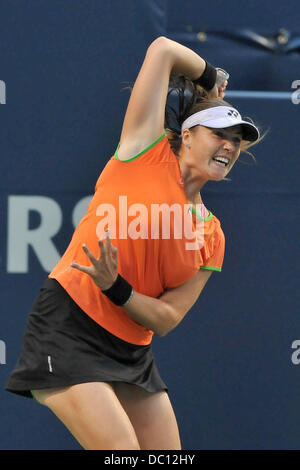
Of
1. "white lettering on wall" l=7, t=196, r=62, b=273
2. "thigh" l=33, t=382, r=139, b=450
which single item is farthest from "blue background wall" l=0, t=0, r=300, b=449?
"thigh" l=33, t=382, r=139, b=450

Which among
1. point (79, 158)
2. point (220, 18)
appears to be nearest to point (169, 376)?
point (79, 158)

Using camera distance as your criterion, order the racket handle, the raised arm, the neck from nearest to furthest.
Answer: the raised arm < the neck < the racket handle

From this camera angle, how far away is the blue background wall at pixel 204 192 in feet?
10.6

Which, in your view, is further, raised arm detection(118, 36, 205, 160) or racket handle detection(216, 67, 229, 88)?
racket handle detection(216, 67, 229, 88)

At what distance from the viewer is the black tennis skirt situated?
240 centimetres

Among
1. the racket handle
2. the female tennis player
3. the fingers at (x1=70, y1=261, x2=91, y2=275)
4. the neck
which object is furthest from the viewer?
the racket handle

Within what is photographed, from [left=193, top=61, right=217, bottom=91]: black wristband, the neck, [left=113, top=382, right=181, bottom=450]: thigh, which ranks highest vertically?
[left=193, top=61, right=217, bottom=91]: black wristband

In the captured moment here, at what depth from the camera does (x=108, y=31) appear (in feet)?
10.7

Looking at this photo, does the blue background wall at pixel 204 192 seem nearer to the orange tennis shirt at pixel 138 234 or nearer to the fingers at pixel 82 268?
the orange tennis shirt at pixel 138 234

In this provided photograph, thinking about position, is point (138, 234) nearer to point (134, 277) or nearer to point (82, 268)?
point (134, 277)

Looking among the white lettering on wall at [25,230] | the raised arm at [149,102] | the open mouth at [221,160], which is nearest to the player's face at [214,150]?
the open mouth at [221,160]

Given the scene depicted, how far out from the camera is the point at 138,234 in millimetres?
2457

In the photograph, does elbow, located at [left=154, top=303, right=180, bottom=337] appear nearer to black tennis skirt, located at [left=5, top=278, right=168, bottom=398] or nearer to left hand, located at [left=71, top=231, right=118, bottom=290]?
black tennis skirt, located at [left=5, top=278, right=168, bottom=398]

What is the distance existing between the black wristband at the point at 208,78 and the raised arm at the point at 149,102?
0.54 feet
